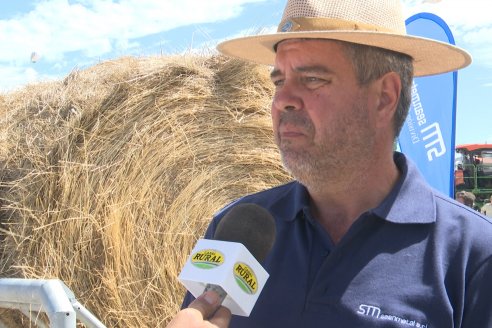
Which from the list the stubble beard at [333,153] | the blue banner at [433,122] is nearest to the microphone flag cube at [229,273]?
the stubble beard at [333,153]

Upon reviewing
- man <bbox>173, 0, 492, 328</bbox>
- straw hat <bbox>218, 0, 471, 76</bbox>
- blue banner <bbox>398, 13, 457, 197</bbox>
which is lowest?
Answer: blue banner <bbox>398, 13, 457, 197</bbox>

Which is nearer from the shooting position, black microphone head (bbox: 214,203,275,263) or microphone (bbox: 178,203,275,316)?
microphone (bbox: 178,203,275,316)

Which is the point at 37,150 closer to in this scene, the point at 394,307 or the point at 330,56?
the point at 330,56

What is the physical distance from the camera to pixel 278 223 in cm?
182

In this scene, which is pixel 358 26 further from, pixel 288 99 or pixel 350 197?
pixel 350 197

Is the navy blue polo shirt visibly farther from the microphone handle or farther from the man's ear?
the microphone handle

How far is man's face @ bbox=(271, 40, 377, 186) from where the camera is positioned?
5.63 ft

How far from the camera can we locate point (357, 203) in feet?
5.86

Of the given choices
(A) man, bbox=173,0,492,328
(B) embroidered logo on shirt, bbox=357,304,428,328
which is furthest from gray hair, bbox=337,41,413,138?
(B) embroidered logo on shirt, bbox=357,304,428,328

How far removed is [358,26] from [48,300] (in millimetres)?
1539

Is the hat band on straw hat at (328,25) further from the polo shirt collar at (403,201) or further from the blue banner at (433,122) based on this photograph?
the blue banner at (433,122)

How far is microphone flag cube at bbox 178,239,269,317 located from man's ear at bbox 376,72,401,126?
62 centimetres

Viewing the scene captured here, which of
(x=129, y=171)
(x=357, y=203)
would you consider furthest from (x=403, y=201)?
(x=129, y=171)

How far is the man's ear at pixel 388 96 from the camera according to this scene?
1.81 metres
